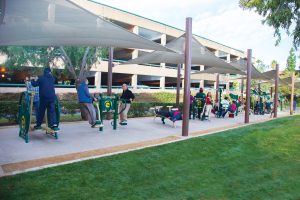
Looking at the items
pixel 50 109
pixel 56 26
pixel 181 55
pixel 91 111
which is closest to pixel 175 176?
pixel 50 109

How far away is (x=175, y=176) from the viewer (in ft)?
15.6

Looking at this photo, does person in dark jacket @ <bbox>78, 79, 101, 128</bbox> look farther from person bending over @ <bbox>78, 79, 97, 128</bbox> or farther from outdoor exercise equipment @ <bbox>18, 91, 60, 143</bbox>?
outdoor exercise equipment @ <bbox>18, 91, 60, 143</bbox>

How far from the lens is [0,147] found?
6062 millimetres

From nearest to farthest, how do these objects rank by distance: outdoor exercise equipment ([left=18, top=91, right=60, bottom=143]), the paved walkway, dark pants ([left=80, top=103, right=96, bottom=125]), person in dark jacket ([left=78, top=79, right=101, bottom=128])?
the paved walkway, outdoor exercise equipment ([left=18, top=91, right=60, bottom=143]), person in dark jacket ([left=78, top=79, right=101, bottom=128]), dark pants ([left=80, top=103, right=96, bottom=125])

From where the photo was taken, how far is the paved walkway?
5.13m

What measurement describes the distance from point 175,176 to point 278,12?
1261 centimetres

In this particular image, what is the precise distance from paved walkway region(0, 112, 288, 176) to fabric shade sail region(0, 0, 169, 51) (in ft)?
8.39

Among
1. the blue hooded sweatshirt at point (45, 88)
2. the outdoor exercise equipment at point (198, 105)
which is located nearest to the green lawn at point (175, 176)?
the blue hooded sweatshirt at point (45, 88)

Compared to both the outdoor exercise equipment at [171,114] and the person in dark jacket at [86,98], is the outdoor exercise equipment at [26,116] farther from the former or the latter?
the outdoor exercise equipment at [171,114]

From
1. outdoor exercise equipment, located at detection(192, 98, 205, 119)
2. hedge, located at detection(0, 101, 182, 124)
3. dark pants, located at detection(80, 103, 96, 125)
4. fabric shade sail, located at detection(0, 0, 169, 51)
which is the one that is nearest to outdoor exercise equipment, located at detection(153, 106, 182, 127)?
outdoor exercise equipment, located at detection(192, 98, 205, 119)

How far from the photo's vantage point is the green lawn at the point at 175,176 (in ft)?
13.0

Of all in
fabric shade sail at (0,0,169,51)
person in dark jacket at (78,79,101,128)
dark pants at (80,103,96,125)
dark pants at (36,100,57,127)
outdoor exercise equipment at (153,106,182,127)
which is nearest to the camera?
fabric shade sail at (0,0,169,51)

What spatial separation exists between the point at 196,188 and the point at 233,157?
1.93 meters

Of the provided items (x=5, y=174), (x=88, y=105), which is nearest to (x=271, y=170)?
(x=5, y=174)
